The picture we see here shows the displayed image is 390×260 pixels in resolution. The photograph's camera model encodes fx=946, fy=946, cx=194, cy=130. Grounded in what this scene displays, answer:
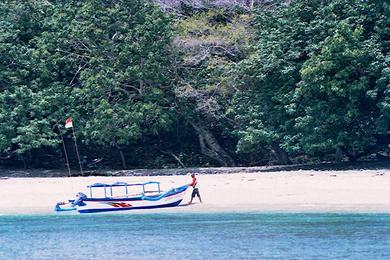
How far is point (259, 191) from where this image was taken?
28719 mm

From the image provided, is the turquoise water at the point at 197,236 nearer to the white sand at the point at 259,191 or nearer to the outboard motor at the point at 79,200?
the outboard motor at the point at 79,200

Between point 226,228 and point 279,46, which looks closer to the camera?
point 226,228

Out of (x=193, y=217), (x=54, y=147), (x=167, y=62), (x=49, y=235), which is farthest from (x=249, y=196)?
(x=54, y=147)

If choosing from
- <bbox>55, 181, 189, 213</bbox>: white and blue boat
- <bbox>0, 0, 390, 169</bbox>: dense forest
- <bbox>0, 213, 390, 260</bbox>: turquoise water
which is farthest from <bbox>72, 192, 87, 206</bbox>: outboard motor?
<bbox>0, 0, 390, 169</bbox>: dense forest

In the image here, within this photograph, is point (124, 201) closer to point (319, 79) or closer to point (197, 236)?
point (197, 236)

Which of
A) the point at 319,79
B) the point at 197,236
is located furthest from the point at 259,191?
the point at 197,236

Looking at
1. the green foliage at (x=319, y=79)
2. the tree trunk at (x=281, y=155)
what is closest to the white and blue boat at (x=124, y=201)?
the green foliage at (x=319, y=79)

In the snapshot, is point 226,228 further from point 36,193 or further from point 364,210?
point 36,193

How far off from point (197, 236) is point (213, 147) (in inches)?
555

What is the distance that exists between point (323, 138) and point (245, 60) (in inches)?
161

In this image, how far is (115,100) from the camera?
1417 inches

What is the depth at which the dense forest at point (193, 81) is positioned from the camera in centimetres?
3222

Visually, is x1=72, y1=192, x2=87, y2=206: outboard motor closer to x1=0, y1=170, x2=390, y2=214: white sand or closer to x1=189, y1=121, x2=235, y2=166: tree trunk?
x1=0, y1=170, x2=390, y2=214: white sand

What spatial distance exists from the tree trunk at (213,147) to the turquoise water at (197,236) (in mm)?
9625
